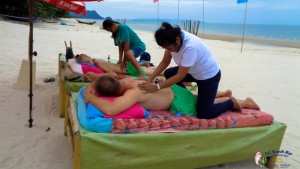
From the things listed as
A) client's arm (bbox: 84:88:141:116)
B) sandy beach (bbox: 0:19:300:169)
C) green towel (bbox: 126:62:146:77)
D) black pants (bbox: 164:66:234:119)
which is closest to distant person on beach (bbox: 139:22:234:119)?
black pants (bbox: 164:66:234:119)

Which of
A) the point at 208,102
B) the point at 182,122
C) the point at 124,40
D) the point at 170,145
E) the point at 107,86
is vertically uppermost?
the point at 124,40

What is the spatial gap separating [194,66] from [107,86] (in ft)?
2.41

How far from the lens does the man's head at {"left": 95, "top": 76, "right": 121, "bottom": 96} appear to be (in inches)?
80.4

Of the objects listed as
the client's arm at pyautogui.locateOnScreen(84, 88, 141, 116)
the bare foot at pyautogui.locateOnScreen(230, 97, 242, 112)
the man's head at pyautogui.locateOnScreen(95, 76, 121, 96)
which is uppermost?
the man's head at pyautogui.locateOnScreen(95, 76, 121, 96)

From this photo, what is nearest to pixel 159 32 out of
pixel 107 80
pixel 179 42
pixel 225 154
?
pixel 179 42

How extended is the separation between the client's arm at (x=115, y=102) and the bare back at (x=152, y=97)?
6 cm

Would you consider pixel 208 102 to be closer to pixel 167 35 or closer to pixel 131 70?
pixel 167 35

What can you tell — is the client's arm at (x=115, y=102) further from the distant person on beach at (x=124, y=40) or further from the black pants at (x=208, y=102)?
the distant person on beach at (x=124, y=40)

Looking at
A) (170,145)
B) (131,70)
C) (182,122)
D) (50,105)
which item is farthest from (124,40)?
(170,145)

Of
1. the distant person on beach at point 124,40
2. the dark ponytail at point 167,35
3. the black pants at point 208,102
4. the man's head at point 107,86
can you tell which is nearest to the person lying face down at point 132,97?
the man's head at point 107,86

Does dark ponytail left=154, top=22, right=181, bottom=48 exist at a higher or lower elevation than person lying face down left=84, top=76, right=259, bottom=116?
higher

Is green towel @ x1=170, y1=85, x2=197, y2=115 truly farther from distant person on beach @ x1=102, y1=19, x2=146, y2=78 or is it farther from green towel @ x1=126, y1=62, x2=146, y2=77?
green towel @ x1=126, y1=62, x2=146, y2=77

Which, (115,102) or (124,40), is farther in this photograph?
(124,40)

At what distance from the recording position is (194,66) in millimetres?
2262
